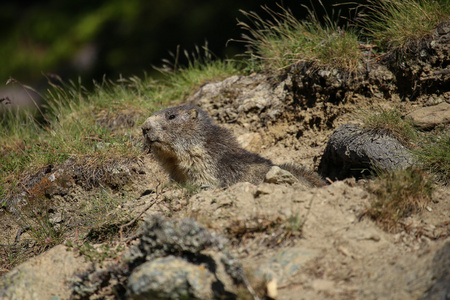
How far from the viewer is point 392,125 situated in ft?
15.4

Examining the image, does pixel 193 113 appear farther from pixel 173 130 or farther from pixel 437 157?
pixel 437 157

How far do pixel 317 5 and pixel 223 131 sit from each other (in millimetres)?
3520

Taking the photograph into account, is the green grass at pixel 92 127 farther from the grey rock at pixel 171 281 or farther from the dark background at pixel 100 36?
the grey rock at pixel 171 281

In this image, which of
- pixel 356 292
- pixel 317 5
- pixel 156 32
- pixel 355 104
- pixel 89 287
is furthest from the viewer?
pixel 156 32

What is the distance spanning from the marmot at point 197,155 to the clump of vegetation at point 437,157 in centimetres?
114

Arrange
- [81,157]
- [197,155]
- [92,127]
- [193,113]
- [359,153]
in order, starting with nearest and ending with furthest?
1. [359,153]
2. [197,155]
3. [193,113]
4. [81,157]
5. [92,127]

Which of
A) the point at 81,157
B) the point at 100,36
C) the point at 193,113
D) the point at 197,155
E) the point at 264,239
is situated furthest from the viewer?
the point at 100,36

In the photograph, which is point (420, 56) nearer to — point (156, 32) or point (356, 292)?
point (356, 292)

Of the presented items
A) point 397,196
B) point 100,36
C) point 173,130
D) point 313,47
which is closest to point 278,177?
point 397,196

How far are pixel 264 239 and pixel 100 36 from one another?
8579 mm

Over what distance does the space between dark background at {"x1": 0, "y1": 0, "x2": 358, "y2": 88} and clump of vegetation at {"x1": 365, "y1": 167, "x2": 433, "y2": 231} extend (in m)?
6.26

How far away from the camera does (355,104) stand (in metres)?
5.57

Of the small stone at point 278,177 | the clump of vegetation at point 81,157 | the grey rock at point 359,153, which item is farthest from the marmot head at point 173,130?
the grey rock at point 359,153

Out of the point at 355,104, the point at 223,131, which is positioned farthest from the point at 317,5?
the point at 223,131
